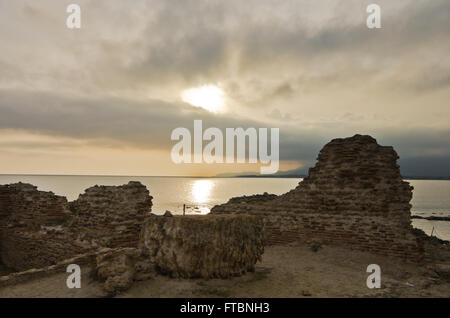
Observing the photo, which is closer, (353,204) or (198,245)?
(198,245)

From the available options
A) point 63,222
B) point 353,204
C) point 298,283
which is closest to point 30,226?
point 63,222

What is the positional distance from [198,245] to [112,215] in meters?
4.04

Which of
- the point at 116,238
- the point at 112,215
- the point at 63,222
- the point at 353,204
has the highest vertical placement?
the point at 353,204

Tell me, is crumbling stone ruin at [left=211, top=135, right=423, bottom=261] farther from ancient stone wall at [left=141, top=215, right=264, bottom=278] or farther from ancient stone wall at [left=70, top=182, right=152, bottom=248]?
ancient stone wall at [left=70, top=182, right=152, bottom=248]

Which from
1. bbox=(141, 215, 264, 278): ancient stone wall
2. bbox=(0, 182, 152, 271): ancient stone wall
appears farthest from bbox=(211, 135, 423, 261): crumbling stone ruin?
bbox=(0, 182, 152, 271): ancient stone wall

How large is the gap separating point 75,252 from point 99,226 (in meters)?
1.08

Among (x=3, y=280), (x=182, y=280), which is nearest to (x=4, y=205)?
(x=3, y=280)

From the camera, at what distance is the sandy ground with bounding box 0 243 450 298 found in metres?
6.12

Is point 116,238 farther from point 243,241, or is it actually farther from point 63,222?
point 243,241

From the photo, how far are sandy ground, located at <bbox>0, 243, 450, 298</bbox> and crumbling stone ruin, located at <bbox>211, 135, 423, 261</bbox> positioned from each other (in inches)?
23.8

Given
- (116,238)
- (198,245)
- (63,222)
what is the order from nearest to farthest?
1. (198,245)
2. (116,238)
3. (63,222)

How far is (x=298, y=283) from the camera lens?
6.85 m

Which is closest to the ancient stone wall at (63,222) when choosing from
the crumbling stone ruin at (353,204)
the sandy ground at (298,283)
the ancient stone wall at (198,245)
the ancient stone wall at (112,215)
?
the ancient stone wall at (112,215)

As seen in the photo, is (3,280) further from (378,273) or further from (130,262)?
(378,273)
